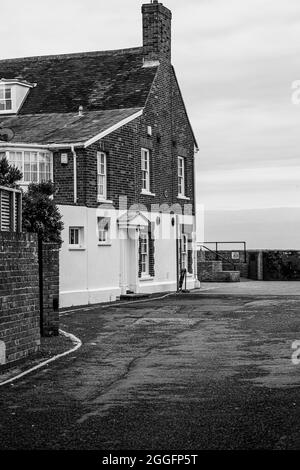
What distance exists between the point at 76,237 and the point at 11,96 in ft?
32.1

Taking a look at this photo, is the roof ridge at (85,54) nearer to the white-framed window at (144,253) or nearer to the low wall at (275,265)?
the white-framed window at (144,253)

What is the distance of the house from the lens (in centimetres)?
3197

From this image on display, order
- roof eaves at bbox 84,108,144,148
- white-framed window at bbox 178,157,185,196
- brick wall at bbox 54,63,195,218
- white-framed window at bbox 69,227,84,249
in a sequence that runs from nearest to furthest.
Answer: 1. white-framed window at bbox 69,227,84,249
2. roof eaves at bbox 84,108,144,148
3. brick wall at bbox 54,63,195,218
4. white-framed window at bbox 178,157,185,196

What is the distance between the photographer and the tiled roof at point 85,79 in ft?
123

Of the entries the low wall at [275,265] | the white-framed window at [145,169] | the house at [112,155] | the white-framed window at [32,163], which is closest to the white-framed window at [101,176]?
the house at [112,155]

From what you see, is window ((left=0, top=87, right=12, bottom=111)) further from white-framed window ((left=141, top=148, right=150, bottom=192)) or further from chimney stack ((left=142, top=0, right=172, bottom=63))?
white-framed window ((left=141, top=148, right=150, bottom=192))

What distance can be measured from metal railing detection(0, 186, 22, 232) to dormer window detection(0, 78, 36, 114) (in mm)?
23236

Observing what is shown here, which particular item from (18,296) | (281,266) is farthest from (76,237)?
(281,266)

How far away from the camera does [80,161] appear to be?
105ft

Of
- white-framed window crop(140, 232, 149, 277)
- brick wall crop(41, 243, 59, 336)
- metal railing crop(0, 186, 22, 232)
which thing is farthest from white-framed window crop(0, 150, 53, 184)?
metal railing crop(0, 186, 22, 232)

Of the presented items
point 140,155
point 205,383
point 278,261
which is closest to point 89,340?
point 205,383

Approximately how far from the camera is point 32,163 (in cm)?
3203

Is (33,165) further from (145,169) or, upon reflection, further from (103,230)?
(145,169)

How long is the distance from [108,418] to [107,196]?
78.7ft
